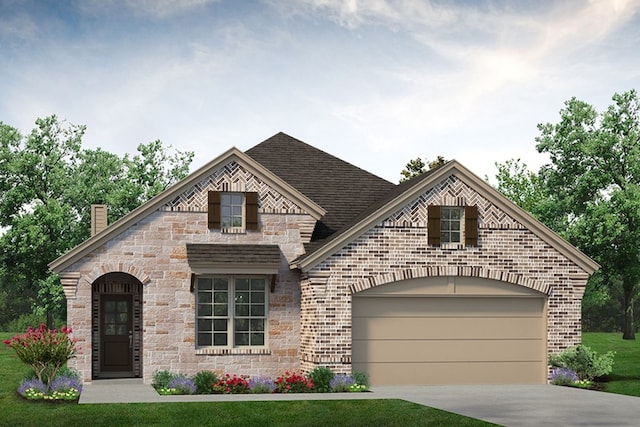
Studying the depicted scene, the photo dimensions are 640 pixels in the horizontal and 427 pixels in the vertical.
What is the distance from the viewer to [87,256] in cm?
2458

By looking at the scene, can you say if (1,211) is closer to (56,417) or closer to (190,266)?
(190,266)

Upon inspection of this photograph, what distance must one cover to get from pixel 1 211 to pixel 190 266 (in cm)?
2650

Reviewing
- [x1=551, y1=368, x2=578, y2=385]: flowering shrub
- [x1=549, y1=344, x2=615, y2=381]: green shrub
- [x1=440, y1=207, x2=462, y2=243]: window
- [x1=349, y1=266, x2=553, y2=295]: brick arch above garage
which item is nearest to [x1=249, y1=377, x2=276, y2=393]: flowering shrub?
[x1=349, y1=266, x2=553, y2=295]: brick arch above garage

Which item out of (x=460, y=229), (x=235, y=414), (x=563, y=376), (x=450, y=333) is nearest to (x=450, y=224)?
(x=460, y=229)

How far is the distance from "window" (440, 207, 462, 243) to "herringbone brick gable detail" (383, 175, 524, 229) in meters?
0.27

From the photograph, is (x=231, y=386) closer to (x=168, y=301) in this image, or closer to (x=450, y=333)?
(x=168, y=301)

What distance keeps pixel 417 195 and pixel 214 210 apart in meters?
5.42

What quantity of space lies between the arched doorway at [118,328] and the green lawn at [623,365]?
1296cm

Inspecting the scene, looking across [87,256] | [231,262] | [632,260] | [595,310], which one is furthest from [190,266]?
[595,310]

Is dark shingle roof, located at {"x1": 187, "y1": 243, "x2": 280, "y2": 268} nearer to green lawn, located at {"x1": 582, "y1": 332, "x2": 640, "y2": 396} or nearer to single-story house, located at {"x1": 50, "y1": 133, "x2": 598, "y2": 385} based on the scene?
single-story house, located at {"x1": 50, "y1": 133, "x2": 598, "y2": 385}

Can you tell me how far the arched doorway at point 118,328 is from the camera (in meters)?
26.8

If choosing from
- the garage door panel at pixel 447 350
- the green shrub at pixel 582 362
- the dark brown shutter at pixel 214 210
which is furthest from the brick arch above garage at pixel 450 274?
the dark brown shutter at pixel 214 210

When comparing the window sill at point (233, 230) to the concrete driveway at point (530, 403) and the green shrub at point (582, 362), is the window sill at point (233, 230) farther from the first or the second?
the green shrub at point (582, 362)

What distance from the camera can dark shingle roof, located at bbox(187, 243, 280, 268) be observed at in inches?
953
